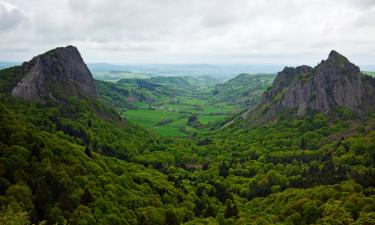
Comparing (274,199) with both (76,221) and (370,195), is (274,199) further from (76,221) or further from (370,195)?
(76,221)

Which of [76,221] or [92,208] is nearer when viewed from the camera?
[76,221]

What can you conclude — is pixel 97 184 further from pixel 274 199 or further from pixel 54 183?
pixel 274 199

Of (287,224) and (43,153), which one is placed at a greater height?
(43,153)

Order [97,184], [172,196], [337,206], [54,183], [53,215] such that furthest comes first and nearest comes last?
[172,196] → [97,184] → [337,206] → [54,183] → [53,215]

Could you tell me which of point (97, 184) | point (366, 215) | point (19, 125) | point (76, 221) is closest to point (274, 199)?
point (366, 215)

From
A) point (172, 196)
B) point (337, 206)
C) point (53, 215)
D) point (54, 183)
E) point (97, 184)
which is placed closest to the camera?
point (53, 215)

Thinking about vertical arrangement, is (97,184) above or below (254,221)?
above

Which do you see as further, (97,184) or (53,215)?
(97,184)

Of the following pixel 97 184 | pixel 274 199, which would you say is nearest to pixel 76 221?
pixel 97 184

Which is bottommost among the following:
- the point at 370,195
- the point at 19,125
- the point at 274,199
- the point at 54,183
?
the point at 274,199
